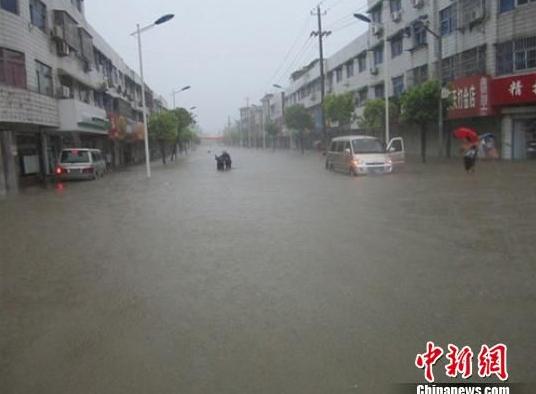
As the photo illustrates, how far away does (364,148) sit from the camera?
2297 cm

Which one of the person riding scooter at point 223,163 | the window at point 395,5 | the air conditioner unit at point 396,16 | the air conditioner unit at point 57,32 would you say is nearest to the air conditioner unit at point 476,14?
the air conditioner unit at point 396,16

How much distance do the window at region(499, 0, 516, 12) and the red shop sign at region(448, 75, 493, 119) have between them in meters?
3.46

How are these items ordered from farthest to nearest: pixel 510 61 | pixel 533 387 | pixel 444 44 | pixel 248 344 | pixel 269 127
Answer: pixel 269 127
pixel 444 44
pixel 510 61
pixel 248 344
pixel 533 387

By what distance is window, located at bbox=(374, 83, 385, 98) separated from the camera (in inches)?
1733

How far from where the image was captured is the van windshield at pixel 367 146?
74.9 ft

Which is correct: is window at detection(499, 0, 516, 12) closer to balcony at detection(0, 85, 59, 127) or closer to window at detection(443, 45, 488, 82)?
window at detection(443, 45, 488, 82)

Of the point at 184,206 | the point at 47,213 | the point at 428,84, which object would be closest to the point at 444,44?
the point at 428,84

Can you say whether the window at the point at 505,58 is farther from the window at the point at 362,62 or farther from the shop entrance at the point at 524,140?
the window at the point at 362,62

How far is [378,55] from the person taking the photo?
144 ft

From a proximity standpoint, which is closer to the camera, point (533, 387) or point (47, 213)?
point (533, 387)

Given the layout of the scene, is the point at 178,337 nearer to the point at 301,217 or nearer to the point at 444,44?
the point at 301,217

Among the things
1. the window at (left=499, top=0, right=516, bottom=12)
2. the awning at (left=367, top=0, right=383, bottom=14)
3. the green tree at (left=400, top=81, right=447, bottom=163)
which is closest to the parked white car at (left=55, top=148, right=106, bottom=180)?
the green tree at (left=400, top=81, right=447, bottom=163)

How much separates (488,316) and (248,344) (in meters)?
2.30

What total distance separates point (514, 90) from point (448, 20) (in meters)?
8.63
